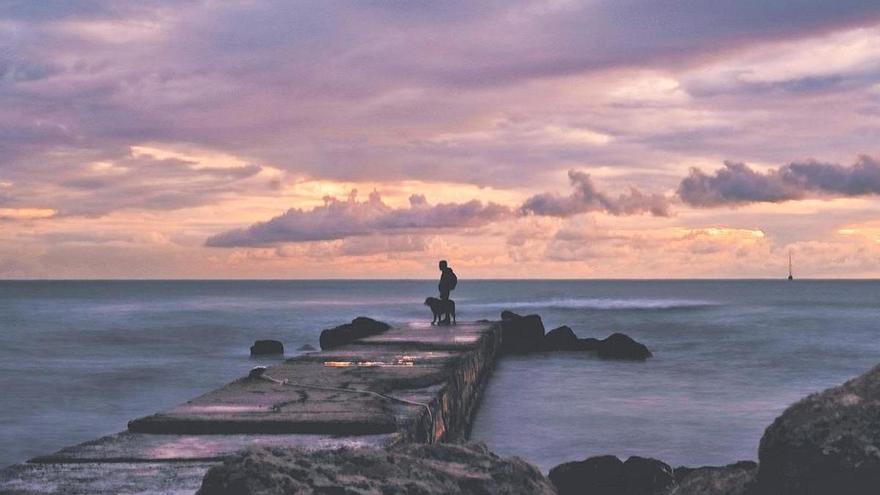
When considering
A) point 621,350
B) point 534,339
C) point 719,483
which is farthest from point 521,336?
point 719,483

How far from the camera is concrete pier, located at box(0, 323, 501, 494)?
4820 mm

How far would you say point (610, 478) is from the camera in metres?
7.31

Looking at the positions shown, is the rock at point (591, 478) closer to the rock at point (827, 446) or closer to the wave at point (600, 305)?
the rock at point (827, 446)

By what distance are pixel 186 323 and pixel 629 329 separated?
69.3 ft

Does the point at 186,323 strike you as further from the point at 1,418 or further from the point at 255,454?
the point at 255,454

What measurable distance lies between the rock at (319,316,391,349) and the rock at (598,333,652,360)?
17.2 ft

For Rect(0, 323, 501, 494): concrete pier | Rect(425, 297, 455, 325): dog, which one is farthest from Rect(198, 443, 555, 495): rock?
Rect(425, 297, 455, 325): dog

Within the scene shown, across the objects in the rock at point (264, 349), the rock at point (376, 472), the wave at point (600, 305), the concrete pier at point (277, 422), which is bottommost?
the wave at point (600, 305)

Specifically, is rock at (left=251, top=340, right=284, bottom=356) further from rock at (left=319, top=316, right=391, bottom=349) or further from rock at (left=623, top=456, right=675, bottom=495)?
rock at (left=623, top=456, right=675, bottom=495)

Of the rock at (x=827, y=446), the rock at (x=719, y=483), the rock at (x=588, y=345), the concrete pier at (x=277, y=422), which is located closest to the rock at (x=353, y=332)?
the rock at (x=588, y=345)

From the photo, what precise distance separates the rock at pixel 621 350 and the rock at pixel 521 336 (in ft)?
6.27

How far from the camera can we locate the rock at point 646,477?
7.25 metres

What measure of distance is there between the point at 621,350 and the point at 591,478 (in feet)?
49.2

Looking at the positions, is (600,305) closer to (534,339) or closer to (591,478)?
(534,339)
